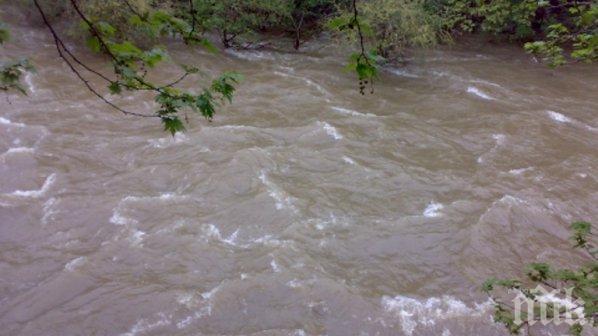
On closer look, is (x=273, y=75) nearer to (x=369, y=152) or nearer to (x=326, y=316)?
(x=369, y=152)

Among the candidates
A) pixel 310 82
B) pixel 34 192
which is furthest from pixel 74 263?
pixel 310 82

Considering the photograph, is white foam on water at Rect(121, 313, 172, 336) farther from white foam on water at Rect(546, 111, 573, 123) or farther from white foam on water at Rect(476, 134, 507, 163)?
white foam on water at Rect(546, 111, 573, 123)

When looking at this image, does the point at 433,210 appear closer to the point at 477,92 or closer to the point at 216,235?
the point at 216,235

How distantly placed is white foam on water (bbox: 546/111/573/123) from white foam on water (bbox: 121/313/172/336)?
9790mm

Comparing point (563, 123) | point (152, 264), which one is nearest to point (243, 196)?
point (152, 264)

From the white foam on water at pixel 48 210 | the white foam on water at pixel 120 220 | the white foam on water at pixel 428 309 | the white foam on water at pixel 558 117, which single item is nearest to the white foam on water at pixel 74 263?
the white foam on water at pixel 120 220

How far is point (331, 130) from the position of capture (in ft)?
37.1

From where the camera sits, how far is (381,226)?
27.3 ft

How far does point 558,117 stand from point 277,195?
732 centimetres

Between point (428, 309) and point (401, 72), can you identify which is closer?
point (428, 309)

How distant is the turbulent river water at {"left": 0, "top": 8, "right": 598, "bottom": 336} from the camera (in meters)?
6.76

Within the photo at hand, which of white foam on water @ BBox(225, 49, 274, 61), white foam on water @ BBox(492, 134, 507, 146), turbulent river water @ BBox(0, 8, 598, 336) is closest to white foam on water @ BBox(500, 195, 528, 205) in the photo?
turbulent river water @ BBox(0, 8, 598, 336)

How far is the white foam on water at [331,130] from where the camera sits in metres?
11.0

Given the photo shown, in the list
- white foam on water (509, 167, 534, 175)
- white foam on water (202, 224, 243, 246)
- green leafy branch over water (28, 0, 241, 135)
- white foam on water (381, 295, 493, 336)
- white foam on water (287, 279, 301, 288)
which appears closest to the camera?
green leafy branch over water (28, 0, 241, 135)
